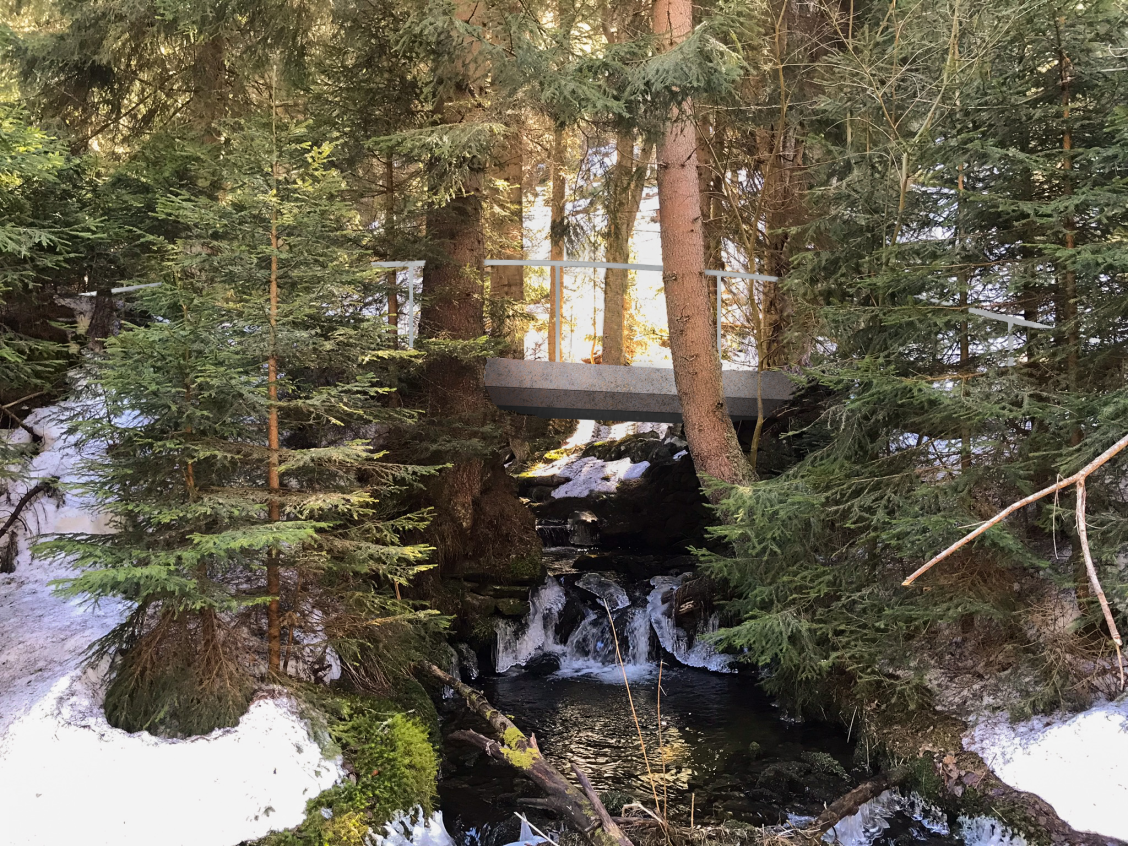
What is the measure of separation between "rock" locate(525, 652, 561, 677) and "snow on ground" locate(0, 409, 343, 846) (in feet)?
15.2

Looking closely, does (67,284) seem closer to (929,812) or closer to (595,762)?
(595,762)

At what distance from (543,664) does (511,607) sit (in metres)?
0.82

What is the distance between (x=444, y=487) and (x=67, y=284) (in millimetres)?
4577

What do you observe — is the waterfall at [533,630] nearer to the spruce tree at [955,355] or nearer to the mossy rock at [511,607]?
the mossy rock at [511,607]

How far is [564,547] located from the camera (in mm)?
14336

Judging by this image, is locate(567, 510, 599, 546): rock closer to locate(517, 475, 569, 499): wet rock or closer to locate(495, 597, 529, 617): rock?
locate(517, 475, 569, 499): wet rock

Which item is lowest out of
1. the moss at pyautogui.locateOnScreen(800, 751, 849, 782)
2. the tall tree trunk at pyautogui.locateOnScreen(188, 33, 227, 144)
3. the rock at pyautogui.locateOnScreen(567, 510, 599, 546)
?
the moss at pyautogui.locateOnScreen(800, 751, 849, 782)

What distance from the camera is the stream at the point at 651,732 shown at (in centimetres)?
614

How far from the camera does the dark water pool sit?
6215mm

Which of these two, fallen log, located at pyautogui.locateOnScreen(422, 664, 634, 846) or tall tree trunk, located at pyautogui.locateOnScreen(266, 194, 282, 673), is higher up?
tall tree trunk, located at pyautogui.locateOnScreen(266, 194, 282, 673)

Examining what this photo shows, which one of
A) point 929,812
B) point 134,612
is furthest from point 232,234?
point 929,812

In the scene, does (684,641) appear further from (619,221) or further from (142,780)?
(142,780)

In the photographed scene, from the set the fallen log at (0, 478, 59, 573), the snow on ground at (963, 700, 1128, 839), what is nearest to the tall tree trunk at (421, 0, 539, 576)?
the fallen log at (0, 478, 59, 573)

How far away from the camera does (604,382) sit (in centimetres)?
955
